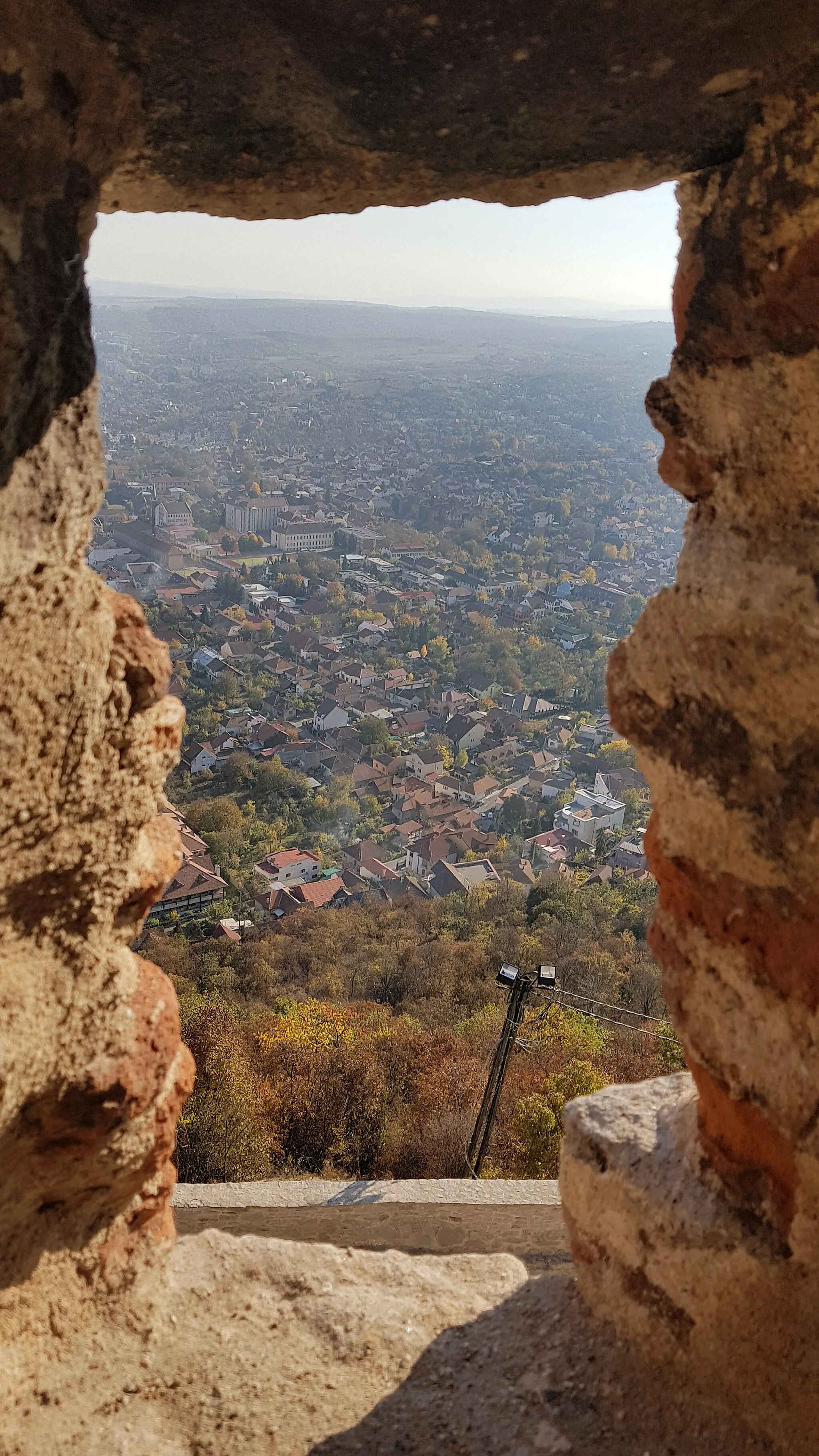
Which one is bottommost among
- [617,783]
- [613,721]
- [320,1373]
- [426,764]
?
[426,764]

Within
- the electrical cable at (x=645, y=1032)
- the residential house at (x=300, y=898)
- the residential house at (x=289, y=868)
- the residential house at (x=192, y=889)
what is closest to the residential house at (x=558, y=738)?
the residential house at (x=289, y=868)

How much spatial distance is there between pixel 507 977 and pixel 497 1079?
0.79 m

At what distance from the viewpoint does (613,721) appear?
9.30 feet

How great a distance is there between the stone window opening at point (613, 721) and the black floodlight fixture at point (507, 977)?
5663 millimetres

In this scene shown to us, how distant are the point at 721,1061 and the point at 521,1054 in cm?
1018

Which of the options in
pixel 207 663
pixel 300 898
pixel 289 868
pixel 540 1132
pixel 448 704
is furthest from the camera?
pixel 448 704

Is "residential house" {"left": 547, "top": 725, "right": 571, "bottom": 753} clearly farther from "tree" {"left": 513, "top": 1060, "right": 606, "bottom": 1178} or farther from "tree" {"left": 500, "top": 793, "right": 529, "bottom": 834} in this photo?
"tree" {"left": 513, "top": 1060, "right": 606, "bottom": 1178}

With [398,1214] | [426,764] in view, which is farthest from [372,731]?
[398,1214]

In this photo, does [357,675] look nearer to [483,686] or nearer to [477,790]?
[483,686]

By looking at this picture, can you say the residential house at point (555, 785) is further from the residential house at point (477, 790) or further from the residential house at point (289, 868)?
the residential house at point (289, 868)

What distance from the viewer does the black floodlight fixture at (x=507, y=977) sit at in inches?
347

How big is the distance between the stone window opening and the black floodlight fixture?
223 inches

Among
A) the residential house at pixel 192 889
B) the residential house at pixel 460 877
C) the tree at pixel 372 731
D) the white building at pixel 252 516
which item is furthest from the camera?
the white building at pixel 252 516

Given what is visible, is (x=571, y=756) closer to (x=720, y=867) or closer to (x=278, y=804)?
(x=278, y=804)
